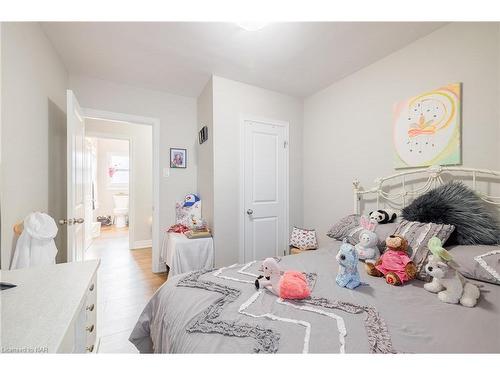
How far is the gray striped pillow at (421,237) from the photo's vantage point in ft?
4.24

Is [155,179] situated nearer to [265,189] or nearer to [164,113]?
[164,113]

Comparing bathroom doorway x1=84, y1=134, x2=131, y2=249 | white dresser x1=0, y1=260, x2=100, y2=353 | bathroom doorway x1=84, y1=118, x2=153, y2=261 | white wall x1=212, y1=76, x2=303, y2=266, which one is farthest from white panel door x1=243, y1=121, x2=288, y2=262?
bathroom doorway x1=84, y1=134, x2=131, y2=249

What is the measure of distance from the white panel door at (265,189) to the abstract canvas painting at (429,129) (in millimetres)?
1315

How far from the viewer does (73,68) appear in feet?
7.43

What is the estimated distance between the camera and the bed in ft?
2.46

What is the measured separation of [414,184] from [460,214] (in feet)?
1.72

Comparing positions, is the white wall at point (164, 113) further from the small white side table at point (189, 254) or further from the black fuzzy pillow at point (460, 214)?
the black fuzzy pillow at point (460, 214)

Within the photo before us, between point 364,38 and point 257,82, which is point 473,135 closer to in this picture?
point 364,38

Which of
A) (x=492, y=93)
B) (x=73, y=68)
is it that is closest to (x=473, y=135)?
(x=492, y=93)

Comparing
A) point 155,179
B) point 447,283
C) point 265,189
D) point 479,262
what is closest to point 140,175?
point 155,179

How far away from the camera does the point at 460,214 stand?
1372 millimetres

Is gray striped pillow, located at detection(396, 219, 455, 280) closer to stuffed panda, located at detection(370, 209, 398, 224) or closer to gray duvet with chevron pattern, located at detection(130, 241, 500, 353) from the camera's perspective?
gray duvet with chevron pattern, located at detection(130, 241, 500, 353)

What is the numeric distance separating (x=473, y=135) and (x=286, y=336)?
188 cm

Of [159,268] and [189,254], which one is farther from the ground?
[189,254]
